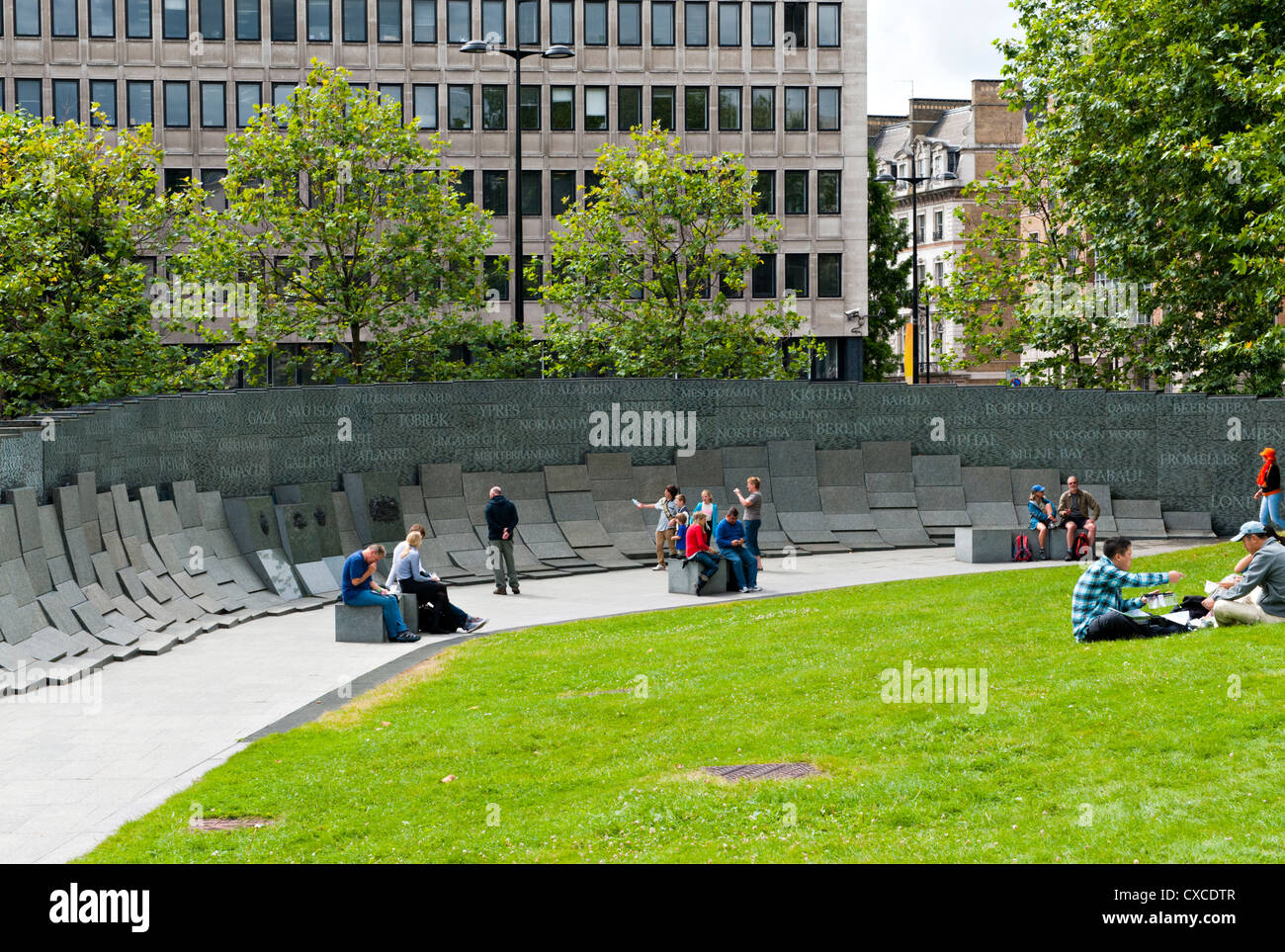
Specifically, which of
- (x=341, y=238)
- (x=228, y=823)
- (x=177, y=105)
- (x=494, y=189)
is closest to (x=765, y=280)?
(x=494, y=189)

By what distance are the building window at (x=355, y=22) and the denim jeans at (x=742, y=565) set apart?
42.7 meters

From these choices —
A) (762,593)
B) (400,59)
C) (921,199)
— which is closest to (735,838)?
(762,593)

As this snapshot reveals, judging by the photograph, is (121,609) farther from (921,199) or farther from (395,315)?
(921,199)

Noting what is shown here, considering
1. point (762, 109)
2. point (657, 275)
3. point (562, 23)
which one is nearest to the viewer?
point (657, 275)

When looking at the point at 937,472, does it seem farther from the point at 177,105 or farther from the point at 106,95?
the point at 106,95

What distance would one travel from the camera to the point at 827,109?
62.8 metres

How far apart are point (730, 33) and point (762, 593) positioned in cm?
4324

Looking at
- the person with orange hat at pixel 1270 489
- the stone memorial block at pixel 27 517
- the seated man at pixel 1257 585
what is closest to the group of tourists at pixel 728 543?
the person with orange hat at pixel 1270 489

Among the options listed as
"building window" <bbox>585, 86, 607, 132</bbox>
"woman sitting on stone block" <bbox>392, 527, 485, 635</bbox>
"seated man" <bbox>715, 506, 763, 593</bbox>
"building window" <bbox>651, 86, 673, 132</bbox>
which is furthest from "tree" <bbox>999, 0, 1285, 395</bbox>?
"building window" <bbox>585, 86, 607, 132</bbox>

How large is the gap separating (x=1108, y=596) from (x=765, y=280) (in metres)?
49.8

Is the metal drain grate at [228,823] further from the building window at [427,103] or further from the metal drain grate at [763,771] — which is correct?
the building window at [427,103]

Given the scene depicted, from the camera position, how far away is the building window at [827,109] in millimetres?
62750
